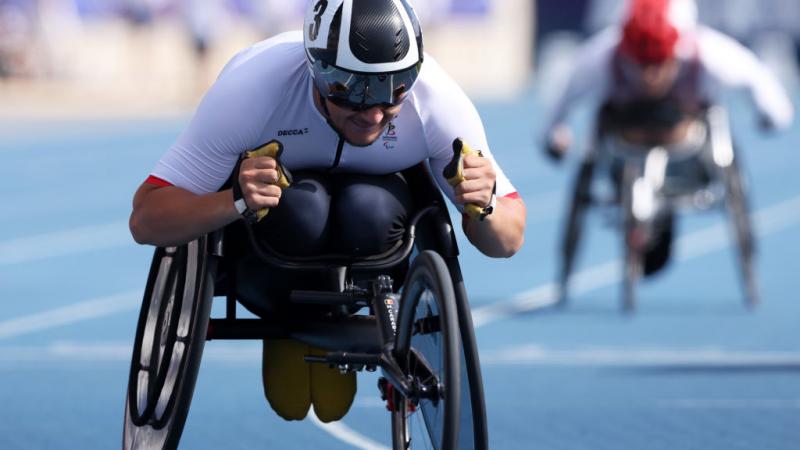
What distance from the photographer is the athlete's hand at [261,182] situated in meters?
4.88

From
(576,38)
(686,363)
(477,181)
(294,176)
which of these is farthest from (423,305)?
(576,38)

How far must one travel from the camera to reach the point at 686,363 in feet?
30.0

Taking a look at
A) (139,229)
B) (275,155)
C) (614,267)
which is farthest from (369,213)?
(614,267)

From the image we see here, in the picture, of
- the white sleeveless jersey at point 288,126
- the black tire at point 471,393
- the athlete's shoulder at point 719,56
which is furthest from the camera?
the athlete's shoulder at point 719,56

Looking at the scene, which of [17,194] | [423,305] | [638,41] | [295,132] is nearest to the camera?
[423,305]

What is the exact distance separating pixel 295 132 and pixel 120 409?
2.81 meters

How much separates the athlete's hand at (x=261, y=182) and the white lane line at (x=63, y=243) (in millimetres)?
9166

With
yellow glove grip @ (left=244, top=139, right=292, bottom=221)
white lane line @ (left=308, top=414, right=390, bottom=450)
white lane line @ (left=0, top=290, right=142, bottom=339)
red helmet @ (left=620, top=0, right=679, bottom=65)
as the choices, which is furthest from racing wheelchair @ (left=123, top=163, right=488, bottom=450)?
red helmet @ (left=620, top=0, right=679, bottom=65)

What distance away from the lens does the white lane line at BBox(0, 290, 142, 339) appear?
1050cm

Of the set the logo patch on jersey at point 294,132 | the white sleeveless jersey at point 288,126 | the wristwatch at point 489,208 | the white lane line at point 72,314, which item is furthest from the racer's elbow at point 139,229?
the white lane line at point 72,314

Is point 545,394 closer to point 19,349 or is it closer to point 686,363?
point 686,363

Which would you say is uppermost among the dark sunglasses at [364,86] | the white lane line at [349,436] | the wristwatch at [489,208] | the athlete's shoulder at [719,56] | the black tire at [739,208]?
the athlete's shoulder at [719,56]

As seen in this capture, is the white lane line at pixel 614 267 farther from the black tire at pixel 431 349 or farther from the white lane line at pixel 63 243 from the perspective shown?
the black tire at pixel 431 349

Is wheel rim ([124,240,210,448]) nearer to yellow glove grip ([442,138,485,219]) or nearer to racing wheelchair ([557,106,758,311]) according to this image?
yellow glove grip ([442,138,485,219])
